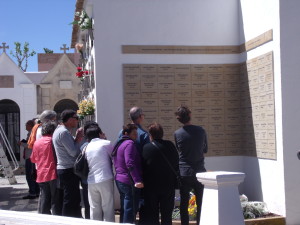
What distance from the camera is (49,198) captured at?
6.90 meters

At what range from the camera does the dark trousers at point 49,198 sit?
6691 mm

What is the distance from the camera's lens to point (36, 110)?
19.4 m

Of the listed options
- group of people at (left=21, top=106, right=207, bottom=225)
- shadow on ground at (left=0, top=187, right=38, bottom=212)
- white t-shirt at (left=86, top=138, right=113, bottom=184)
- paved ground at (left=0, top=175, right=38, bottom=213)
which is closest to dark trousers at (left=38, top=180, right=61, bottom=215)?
group of people at (left=21, top=106, right=207, bottom=225)

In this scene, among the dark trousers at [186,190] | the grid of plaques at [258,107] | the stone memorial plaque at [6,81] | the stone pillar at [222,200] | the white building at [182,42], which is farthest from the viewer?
the stone memorial plaque at [6,81]

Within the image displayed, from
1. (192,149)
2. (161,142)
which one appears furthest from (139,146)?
(192,149)

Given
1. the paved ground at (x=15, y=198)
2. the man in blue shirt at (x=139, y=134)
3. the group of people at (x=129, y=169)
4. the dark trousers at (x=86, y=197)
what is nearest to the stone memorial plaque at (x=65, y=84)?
the paved ground at (x=15, y=198)

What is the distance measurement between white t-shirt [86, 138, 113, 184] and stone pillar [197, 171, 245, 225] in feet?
5.83

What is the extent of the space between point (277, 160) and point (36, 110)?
14.0m

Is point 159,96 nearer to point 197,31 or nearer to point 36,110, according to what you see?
point 197,31

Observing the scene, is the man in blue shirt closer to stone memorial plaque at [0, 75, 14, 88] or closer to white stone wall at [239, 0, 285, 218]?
white stone wall at [239, 0, 285, 218]

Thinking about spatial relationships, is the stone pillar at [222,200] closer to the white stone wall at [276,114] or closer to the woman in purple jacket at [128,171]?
the woman in purple jacket at [128,171]

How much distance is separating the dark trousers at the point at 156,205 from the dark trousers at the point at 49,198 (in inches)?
57.3

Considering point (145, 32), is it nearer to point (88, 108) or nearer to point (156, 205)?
point (88, 108)

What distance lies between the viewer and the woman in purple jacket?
5.82 meters
